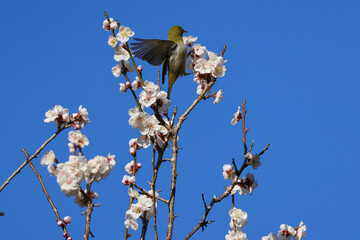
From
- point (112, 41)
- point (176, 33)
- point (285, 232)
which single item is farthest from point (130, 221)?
point (176, 33)

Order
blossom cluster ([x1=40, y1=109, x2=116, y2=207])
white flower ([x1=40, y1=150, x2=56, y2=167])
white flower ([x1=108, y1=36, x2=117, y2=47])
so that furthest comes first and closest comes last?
1. white flower ([x1=108, y1=36, x2=117, y2=47])
2. white flower ([x1=40, y1=150, x2=56, y2=167])
3. blossom cluster ([x1=40, y1=109, x2=116, y2=207])

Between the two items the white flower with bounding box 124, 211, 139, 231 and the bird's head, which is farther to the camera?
the bird's head

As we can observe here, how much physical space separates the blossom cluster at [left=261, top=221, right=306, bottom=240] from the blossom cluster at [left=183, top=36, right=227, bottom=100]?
1178mm

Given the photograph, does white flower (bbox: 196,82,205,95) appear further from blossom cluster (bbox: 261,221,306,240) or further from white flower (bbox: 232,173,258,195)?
blossom cluster (bbox: 261,221,306,240)

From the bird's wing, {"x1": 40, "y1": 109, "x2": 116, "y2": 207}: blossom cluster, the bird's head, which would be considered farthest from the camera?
the bird's head

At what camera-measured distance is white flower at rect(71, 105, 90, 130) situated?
2.76 meters

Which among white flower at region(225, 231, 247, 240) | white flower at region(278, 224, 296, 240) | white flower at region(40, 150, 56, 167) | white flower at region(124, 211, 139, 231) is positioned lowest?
white flower at region(124, 211, 139, 231)

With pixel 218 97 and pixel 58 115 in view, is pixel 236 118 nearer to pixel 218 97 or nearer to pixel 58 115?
pixel 218 97

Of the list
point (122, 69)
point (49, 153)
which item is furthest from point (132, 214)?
point (122, 69)

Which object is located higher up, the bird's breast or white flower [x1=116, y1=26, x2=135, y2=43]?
the bird's breast

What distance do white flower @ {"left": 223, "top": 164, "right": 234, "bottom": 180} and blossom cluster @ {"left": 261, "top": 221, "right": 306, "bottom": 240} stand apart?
532 millimetres

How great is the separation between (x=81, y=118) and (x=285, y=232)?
1725 millimetres

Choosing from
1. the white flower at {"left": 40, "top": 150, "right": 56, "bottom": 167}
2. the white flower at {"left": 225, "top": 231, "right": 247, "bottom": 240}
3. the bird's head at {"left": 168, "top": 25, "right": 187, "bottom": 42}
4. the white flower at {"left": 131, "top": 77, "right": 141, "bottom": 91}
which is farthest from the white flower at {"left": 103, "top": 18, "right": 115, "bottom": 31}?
the bird's head at {"left": 168, "top": 25, "right": 187, "bottom": 42}

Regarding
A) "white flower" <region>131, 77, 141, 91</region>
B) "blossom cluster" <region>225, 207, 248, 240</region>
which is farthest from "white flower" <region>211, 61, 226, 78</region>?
"blossom cluster" <region>225, 207, 248, 240</region>
